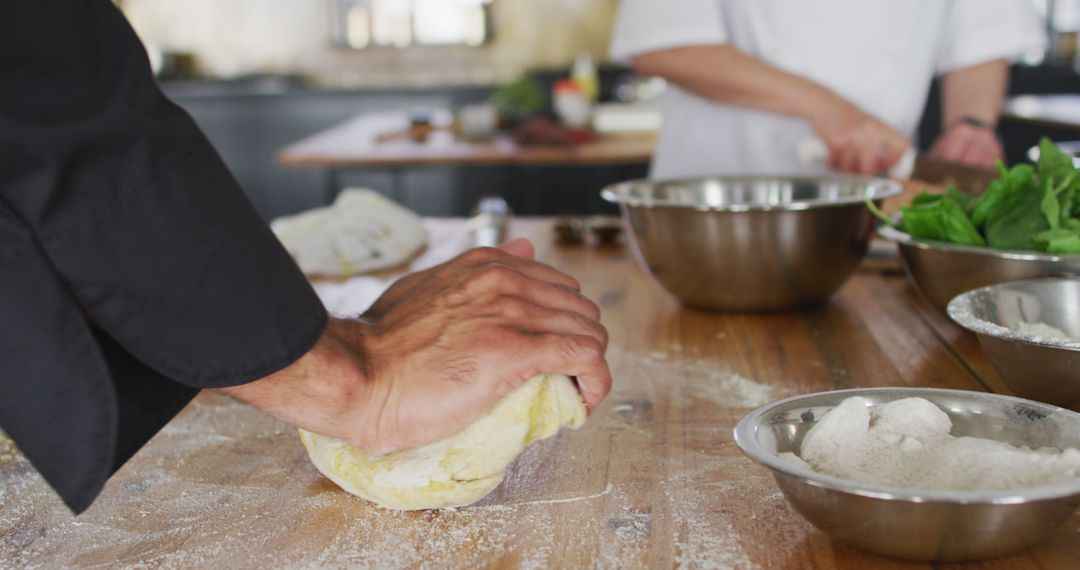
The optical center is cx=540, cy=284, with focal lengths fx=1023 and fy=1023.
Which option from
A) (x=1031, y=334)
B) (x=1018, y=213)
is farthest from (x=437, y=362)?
(x=1018, y=213)

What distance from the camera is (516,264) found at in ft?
3.18

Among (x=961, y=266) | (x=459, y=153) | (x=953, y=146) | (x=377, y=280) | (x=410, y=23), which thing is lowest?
(x=410, y=23)

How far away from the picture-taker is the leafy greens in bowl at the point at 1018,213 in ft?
3.69

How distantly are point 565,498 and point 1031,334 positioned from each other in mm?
435

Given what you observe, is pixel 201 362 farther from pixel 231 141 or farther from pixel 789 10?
pixel 231 141

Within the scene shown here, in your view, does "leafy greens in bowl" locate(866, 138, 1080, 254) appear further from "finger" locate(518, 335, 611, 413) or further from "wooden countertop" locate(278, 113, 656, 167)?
"wooden countertop" locate(278, 113, 656, 167)

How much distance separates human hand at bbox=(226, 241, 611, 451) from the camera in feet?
2.64

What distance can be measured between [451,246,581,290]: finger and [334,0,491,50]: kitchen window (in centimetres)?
794

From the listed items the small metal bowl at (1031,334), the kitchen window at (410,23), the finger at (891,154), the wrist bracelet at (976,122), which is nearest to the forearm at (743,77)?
the finger at (891,154)

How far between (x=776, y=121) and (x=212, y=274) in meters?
1.69

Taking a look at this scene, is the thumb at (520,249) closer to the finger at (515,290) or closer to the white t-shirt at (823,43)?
the finger at (515,290)

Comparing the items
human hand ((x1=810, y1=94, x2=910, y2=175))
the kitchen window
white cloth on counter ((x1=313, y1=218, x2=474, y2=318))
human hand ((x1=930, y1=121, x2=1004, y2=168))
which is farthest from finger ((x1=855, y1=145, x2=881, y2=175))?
the kitchen window

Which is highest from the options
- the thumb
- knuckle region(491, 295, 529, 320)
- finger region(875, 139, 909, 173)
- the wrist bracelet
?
knuckle region(491, 295, 529, 320)

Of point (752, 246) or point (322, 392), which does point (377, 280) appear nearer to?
point (752, 246)
